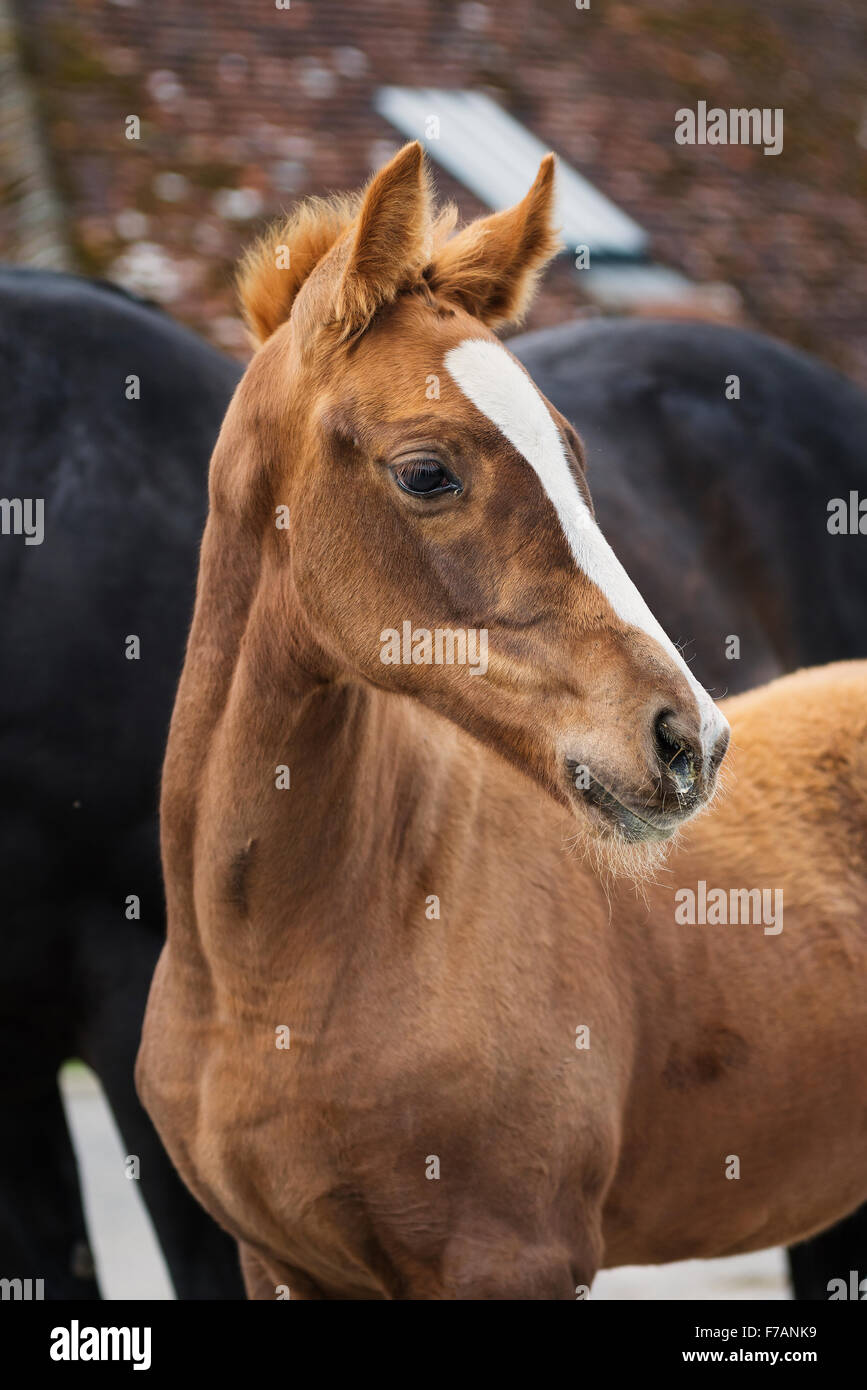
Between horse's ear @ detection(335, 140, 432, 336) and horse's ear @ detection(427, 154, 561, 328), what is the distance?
0.39ft

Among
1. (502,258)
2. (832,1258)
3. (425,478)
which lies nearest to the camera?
(425,478)

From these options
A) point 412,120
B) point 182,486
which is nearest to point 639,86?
point 412,120

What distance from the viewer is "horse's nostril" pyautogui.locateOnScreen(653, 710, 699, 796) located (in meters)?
2.02

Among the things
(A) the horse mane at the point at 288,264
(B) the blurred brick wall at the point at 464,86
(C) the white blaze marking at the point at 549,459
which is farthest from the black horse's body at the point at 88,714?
(B) the blurred brick wall at the point at 464,86

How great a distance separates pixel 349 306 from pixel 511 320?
42 centimetres

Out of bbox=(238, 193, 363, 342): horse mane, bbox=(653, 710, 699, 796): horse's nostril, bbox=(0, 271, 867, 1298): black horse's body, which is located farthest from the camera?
bbox=(0, 271, 867, 1298): black horse's body

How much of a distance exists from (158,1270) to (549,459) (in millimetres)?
4331

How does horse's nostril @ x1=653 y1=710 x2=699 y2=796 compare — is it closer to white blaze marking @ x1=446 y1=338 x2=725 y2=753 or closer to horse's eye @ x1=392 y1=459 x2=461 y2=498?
white blaze marking @ x1=446 y1=338 x2=725 y2=753

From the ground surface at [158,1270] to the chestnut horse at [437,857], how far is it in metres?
2.16

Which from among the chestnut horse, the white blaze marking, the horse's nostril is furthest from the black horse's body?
the horse's nostril

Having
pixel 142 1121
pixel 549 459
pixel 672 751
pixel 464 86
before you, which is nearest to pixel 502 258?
pixel 549 459

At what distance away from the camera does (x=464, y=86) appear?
374 inches

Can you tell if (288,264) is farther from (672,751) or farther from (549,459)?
(672,751)

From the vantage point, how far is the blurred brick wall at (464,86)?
8188mm
